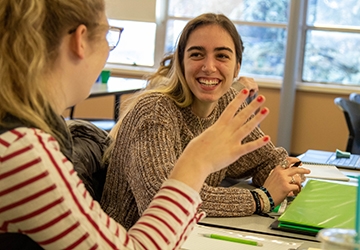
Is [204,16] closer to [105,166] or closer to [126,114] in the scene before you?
[126,114]

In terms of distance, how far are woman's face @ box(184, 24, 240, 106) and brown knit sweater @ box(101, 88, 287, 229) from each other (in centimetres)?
8

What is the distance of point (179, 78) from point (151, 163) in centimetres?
43

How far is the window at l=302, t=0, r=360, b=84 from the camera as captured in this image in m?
5.75

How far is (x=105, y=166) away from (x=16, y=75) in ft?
3.18

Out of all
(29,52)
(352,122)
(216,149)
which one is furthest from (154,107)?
(352,122)

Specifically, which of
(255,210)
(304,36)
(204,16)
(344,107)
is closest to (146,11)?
(304,36)

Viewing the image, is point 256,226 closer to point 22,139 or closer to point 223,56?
point 223,56

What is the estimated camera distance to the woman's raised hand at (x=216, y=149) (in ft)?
3.60

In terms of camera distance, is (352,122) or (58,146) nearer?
(58,146)

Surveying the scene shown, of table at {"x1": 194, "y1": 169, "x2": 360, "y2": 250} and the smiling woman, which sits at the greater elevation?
the smiling woman

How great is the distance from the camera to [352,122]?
370 cm

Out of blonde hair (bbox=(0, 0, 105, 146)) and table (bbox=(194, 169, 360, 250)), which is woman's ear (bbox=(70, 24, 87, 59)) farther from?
table (bbox=(194, 169, 360, 250))

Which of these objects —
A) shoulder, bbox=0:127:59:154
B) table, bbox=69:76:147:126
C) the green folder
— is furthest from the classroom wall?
shoulder, bbox=0:127:59:154

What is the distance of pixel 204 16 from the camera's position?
2.06 metres
